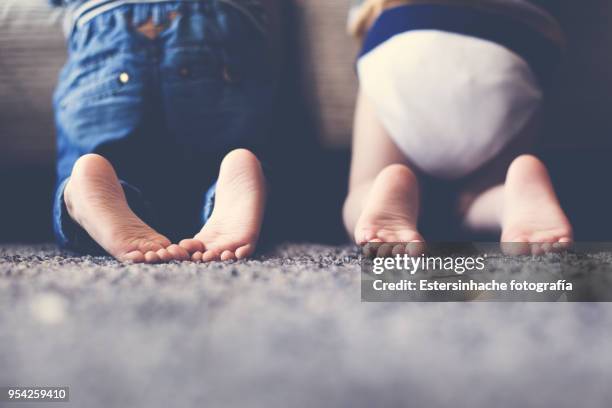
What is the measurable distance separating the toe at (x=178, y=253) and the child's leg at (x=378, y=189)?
0.56ft

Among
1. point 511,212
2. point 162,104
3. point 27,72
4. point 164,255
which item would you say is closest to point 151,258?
point 164,255

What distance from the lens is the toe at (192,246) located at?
0.54m

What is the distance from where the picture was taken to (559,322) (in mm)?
327

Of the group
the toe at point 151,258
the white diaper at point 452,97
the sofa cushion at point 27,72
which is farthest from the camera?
the sofa cushion at point 27,72

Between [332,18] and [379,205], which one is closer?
[379,205]

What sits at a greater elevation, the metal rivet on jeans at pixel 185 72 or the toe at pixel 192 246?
the metal rivet on jeans at pixel 185 72

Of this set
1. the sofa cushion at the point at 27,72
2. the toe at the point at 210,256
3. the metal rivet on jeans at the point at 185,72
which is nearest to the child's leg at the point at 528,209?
the toe at the point at 210,256

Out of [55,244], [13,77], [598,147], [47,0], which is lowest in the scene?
[55,244]

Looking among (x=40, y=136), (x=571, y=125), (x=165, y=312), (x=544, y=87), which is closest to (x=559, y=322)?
(x=165, y=312)

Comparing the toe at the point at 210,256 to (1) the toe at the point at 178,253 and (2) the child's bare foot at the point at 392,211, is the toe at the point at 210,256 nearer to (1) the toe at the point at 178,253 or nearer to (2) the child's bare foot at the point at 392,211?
(1) the toe at the point at 178,253

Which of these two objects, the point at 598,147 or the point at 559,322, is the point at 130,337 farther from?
the point at 598,147

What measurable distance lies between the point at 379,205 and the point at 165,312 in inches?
11.8

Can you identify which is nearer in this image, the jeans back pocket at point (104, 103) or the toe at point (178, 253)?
the toe at point (178, 253)

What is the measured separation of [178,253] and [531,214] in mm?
362
